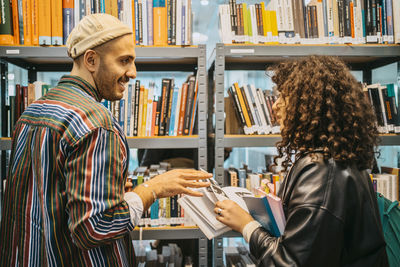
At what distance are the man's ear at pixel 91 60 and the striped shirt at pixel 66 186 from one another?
0.06 metres

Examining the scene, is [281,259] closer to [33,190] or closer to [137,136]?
[33,190]

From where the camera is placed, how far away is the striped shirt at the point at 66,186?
2.60 feet

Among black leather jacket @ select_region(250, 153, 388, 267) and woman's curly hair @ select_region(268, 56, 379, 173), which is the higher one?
woman's curly hair @ select_region(268, 56, 379, 173)

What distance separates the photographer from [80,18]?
5.44 feet

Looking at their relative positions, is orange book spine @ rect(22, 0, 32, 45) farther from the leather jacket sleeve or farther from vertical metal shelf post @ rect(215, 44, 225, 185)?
the leather jacket sleeve

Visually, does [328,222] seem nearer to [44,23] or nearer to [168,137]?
[168,137]

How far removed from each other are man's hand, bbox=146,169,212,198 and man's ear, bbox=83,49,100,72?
0.45 metres

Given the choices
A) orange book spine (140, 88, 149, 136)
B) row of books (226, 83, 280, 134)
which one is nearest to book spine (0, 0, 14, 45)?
orange book spine (140, 88, 149, 136)

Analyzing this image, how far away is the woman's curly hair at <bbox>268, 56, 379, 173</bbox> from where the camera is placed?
0.92m

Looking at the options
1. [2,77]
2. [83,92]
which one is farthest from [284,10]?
[2,77]

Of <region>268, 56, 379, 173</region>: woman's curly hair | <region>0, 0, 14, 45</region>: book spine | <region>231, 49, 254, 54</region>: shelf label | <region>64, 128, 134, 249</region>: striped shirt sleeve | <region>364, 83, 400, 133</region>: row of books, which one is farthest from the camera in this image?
<region>364, 83, 400, 133</region>: row of books

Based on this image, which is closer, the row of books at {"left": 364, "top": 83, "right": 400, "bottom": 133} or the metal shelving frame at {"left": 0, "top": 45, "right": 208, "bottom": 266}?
the metal shelving frame at {"left": 0, "top": 45, "right": 208, "bottom": 266}

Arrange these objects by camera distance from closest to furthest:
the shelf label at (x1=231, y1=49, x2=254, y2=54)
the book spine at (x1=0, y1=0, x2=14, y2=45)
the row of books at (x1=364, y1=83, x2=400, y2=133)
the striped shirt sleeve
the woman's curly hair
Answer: the striped shirt sleeve, the woman's curly hair, the book spine at (x1=0, y1=0, x2=14, y2=45), the shelf label at (x1=231, y1=49, x2=254, y2=54), the row of books at (x1=364, y1=83, x2=400, y2=133)

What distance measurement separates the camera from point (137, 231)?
5.34 ft
